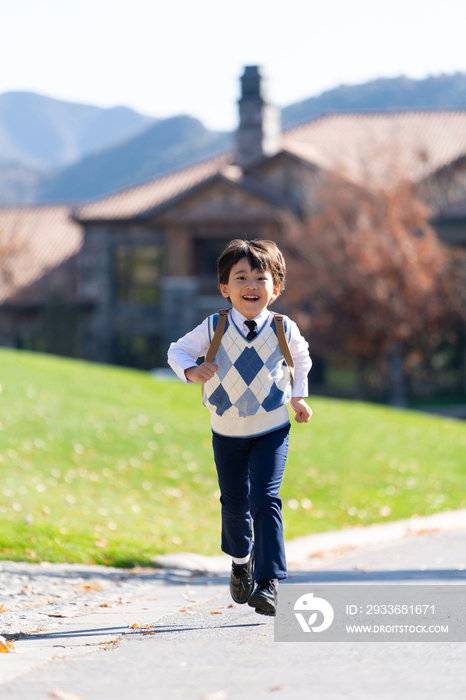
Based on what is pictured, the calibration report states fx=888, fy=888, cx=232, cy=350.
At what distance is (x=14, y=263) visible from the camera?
3234cm

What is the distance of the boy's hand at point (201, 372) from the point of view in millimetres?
4418

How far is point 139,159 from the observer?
138375 millimetres

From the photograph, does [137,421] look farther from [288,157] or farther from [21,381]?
[288,157]

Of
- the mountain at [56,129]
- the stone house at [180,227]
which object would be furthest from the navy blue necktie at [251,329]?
the mountain at [56,129]

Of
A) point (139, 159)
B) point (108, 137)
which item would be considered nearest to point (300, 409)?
point (139, 159)

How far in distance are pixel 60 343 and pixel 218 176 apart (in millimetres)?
7631

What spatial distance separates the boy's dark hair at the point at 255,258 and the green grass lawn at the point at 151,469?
3281 mm

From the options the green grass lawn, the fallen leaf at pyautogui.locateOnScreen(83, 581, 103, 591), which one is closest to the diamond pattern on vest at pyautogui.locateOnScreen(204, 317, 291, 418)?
the fallen leaf at pyautogui.locateOnScreen(83, 581, 103, 591)

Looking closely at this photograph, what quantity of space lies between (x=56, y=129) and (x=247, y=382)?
150 metres

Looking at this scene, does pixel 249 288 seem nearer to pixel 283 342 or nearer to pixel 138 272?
pixel 283 342

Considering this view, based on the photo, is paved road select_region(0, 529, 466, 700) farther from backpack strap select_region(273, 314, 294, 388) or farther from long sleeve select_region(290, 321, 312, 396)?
backpack strap select_region(273, 314, 294, 388)

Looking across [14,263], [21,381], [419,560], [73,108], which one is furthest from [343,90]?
[419,560]

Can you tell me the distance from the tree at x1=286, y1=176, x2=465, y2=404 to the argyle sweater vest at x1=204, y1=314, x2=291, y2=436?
1813cm

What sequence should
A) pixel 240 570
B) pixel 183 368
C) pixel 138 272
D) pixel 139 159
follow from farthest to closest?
pixel 139 159 < pixel 138 272 < pixel 240 570 < pixel 183 368
